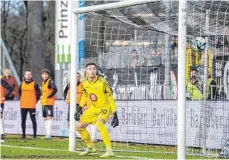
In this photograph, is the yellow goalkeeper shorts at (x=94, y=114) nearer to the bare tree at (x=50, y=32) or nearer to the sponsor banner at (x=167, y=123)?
the sponsor banner at (x=167, y=123)

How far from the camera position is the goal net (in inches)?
680

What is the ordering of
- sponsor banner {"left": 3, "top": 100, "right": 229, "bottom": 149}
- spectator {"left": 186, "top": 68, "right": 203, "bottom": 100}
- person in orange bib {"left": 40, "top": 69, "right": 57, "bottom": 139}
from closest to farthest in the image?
sponsor banner {"left": 3, "top": 100, "right": 229, "bottom": 149}, spectator {"left": 186, "top": 68, "right": 203, "bottom": 100}, person in orange bib {"left": 40, "top": 69, "right": 57, "bottom": 139}

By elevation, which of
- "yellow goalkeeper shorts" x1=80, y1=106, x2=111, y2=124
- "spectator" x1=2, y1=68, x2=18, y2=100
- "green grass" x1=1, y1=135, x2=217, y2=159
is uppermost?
"spectator" x1=2, y1=68, x2=18, y2=100

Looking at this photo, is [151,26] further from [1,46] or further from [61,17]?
[1,46]

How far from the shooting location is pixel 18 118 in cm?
2678

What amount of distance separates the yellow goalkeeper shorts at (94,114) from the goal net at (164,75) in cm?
143

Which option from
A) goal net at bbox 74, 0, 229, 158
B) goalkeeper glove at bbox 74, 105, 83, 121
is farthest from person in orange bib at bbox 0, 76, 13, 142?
goalkeeper glove at bbox 74, 105, 83, 121

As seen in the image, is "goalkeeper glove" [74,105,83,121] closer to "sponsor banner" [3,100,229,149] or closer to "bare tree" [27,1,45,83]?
"sponsor banner" [3,100,229,149]

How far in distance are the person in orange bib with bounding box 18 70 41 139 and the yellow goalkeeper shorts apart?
6.69 m

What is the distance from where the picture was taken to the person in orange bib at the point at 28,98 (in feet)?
77.0

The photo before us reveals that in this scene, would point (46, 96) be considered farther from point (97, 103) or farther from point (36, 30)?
point (36, 30)

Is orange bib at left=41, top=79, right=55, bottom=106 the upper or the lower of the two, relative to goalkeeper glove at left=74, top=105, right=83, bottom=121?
upper

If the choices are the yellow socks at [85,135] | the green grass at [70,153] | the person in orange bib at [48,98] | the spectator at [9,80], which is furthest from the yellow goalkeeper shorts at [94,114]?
the spectator at [9,80]

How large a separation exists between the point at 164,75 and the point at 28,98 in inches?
166
